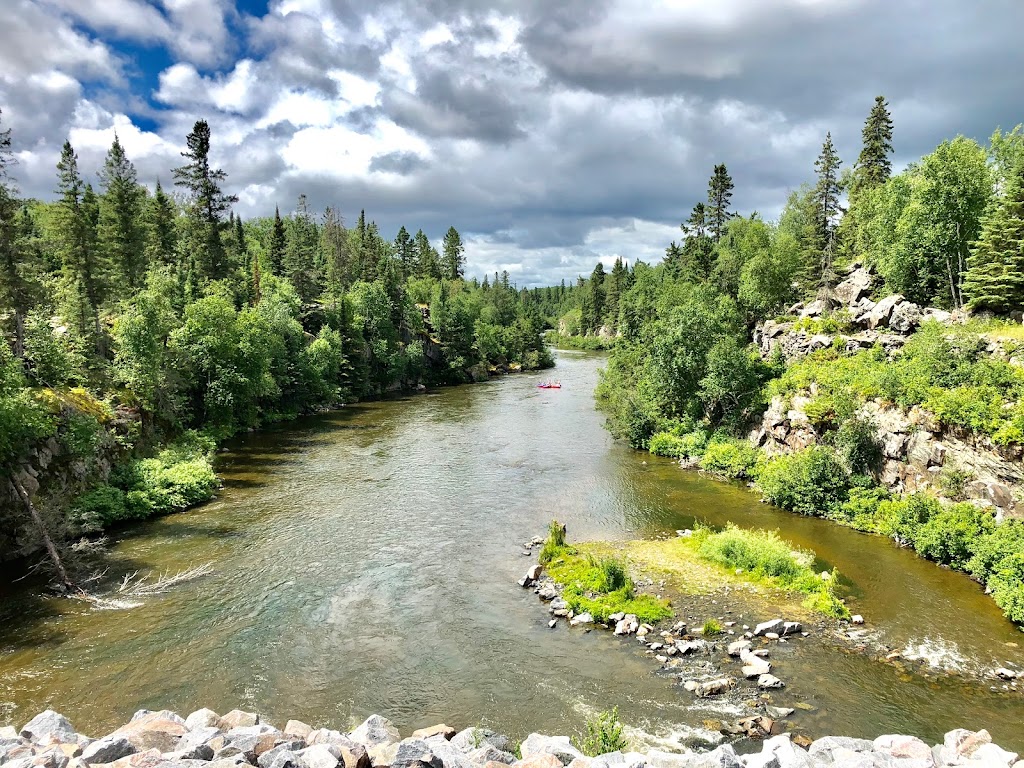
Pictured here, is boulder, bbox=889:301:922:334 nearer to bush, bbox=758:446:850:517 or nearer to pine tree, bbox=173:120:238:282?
bush, bbox=758:446:850:517

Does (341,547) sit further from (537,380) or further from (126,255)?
(537,380)

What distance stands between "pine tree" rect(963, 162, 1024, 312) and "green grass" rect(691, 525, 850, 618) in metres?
24.2

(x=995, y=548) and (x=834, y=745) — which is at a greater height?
(x=834, y=745)

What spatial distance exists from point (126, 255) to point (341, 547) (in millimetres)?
46130

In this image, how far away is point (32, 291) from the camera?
34406 mm

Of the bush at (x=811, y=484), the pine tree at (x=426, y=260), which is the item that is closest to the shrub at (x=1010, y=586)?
the bush at (x=811, y=484)

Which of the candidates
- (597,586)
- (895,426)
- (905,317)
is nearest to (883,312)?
(905,317)

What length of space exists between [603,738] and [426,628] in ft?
30.2

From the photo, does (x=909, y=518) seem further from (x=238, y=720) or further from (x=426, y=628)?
(x=238, y=720)

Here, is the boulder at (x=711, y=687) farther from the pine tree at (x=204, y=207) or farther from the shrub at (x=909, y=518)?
the pine tree at (x=204, y=207)

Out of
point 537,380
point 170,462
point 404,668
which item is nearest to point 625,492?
point 404,668

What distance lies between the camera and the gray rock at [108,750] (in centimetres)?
1045

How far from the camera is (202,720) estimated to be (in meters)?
13.0

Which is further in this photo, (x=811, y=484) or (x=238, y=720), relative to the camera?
(x=811, y=484)
